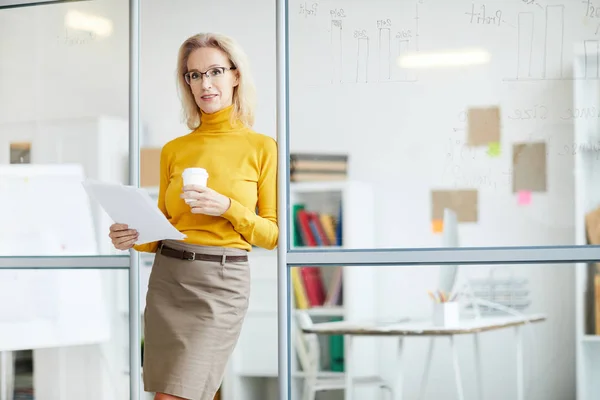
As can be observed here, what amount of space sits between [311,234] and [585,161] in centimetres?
104

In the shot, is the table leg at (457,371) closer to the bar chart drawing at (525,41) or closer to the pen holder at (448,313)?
the pen holder at (448,313)

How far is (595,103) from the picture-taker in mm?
2789

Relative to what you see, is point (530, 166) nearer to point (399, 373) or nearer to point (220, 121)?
point (399, 373)

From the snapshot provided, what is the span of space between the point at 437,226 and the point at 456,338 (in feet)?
1.36

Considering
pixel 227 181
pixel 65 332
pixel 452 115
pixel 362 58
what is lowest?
pixel 65 332

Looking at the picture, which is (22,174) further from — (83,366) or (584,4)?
(584,4)

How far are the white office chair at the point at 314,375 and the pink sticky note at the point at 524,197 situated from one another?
821 mm

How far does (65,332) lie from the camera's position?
3.40m

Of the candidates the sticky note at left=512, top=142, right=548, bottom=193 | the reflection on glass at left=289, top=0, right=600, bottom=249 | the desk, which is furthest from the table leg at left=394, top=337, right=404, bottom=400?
the sticky note at left=512, top=142, right=548, bottom=193

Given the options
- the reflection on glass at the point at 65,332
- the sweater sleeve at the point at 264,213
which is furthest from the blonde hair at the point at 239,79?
the reflection on glass at the point at 65,332

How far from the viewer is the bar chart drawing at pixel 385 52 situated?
2.92m

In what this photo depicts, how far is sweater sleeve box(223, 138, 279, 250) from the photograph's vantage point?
248cm

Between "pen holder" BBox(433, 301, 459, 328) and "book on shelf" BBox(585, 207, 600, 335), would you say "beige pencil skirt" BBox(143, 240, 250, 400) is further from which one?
"book on shelf" BBox(585, 207, 600, 335)

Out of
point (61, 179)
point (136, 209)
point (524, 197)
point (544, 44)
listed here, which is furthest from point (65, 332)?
point (544, 44)
